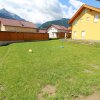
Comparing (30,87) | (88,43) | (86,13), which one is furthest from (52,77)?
(86,13)

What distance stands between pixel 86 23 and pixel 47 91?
2564 cm

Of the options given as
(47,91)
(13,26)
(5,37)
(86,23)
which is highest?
(13,26)

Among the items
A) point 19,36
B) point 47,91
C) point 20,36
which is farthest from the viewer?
point 20,36

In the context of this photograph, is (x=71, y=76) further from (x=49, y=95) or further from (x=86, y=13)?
(x=86, y=13)

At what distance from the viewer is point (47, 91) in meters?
5.74

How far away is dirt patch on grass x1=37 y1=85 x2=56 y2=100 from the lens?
210 inches

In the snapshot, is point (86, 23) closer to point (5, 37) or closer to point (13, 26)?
point (5, 37)

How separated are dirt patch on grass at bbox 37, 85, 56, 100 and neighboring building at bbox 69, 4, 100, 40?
22113 mm

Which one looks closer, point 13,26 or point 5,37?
point 5,37

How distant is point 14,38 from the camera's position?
31844mm

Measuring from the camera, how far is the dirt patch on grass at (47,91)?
534 centimetres

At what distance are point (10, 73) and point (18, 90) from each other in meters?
2.23

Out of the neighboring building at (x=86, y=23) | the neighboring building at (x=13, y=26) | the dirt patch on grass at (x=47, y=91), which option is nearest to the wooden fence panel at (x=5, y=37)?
the neighboring building at (x=86, y=23)

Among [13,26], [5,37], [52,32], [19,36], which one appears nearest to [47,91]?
[5,37]
